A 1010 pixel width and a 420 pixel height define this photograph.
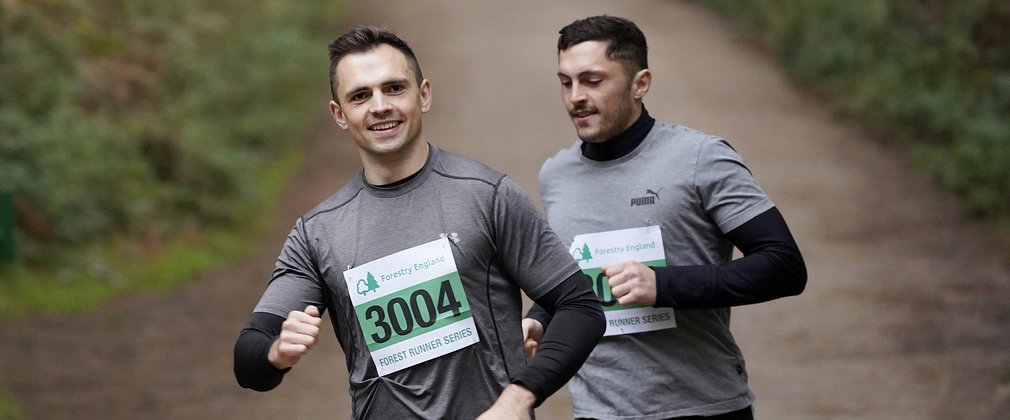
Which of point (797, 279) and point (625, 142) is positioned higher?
point (625, 142)

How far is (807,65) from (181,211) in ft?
34.8

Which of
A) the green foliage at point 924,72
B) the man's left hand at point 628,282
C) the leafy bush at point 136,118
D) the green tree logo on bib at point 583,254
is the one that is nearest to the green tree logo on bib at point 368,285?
the man's left hand at point 628,282

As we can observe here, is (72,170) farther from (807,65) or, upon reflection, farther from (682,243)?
(807,65)

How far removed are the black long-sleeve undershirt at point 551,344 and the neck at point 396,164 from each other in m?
0.45

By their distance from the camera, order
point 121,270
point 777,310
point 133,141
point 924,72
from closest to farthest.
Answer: point 777,310, point 121,270, point 133,141, point 924,72

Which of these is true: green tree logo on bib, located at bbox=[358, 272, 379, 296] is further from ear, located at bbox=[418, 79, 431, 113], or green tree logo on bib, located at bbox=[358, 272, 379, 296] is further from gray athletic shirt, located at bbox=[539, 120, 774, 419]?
gray athletic shirt, located at bbox=[539, 120, 774, 419]

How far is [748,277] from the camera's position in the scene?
3.94 metres

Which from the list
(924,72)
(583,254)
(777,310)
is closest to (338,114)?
(583,254)

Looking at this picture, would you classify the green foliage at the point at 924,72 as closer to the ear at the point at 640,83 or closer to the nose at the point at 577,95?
the ear at the point at 640,83

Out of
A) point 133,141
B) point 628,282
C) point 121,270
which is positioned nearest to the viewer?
point 628,282

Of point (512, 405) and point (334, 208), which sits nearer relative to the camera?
point (512, 405)

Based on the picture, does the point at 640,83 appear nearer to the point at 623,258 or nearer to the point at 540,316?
the point at 623,258

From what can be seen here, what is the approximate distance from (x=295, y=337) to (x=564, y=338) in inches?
25.2

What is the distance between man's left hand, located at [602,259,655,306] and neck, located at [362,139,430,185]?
749 mm
